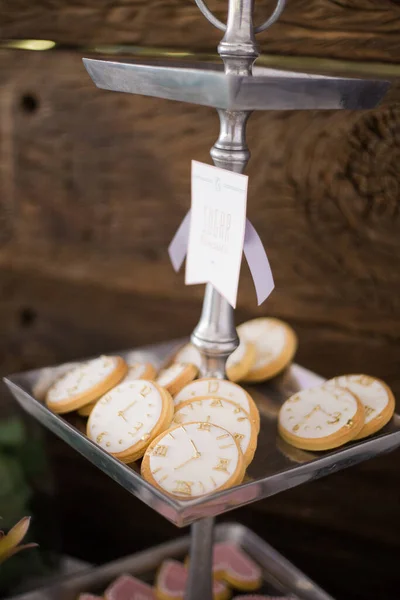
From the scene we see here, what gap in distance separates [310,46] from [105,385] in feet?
1.89

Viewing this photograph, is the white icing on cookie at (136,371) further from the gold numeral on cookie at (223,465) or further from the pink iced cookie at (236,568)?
the pink iced cookie at (236,568)

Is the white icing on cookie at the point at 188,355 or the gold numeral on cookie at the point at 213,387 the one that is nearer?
the gold numeral on cookie at the point at 213,387

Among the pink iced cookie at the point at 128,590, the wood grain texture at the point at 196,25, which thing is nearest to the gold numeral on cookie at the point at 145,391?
the pink iced cookie at the point at 128,590

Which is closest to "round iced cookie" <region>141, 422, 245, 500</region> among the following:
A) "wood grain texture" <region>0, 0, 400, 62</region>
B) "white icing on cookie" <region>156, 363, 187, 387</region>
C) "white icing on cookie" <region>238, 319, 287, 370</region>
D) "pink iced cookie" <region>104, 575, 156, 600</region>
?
"white icing on cookie" <region>156, 363, 187, 387</region>

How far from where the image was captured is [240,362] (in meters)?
0.87

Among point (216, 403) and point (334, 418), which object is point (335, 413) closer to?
point (334, 418)

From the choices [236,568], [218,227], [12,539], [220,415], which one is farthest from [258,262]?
[236,568]

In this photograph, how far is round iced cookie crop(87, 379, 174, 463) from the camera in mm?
707

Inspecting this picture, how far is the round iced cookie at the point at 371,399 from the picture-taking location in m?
0.76

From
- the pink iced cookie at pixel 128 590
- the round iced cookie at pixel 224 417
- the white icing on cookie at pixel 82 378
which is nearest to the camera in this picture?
the round iced cookie at pixel 224 417

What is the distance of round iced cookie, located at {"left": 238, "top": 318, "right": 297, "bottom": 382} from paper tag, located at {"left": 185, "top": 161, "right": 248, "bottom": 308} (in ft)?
0.55

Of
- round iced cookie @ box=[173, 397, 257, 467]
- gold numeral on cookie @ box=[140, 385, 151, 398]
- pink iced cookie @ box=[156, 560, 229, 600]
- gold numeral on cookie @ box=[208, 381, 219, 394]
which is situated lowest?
pink iced cookie @ box=[156, 560, 229, 600]

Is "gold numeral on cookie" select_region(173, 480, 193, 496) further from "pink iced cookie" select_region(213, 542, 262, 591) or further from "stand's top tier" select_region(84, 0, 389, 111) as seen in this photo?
"pink iced cookie" select_region(213, 542, 262, 591)

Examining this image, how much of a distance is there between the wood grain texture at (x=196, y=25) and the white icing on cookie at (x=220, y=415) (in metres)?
0.56
